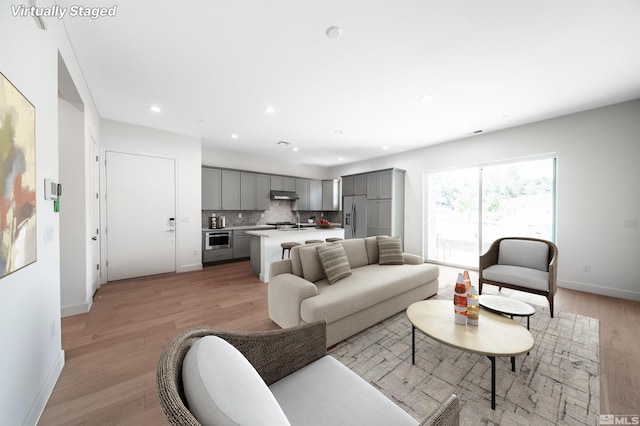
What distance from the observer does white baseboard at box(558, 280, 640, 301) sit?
3350 millimetres

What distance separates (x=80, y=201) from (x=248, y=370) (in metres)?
3.46

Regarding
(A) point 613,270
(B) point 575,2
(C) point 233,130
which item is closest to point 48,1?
(C) point 233,130

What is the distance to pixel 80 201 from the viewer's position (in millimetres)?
2881

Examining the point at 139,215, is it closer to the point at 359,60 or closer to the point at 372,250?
the point at 372,250

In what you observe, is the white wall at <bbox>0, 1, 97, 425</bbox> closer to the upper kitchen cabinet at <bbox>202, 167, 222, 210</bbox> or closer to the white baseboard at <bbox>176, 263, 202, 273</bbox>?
the white baseboard at <bbox>176, 263, 202, 273</bbox>

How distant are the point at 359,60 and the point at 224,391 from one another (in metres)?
2.81

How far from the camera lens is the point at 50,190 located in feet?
5.55

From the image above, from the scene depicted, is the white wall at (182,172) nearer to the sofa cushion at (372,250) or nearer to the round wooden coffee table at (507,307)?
the sofa cushion at (372,250)

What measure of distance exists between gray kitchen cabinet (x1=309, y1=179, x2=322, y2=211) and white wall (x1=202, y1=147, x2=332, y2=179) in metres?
0.34

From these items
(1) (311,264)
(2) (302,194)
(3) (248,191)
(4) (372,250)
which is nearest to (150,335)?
(1) (311,264)

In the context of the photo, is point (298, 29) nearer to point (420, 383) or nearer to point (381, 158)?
point (420, 383)

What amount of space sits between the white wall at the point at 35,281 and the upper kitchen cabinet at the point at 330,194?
6488 millimetres

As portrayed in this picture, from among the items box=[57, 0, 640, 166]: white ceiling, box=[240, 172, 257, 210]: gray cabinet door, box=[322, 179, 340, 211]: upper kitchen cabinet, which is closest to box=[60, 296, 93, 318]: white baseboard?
box=[57, 0, 640, 166]: white ceiling

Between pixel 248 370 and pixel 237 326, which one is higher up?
pixel 248 370
